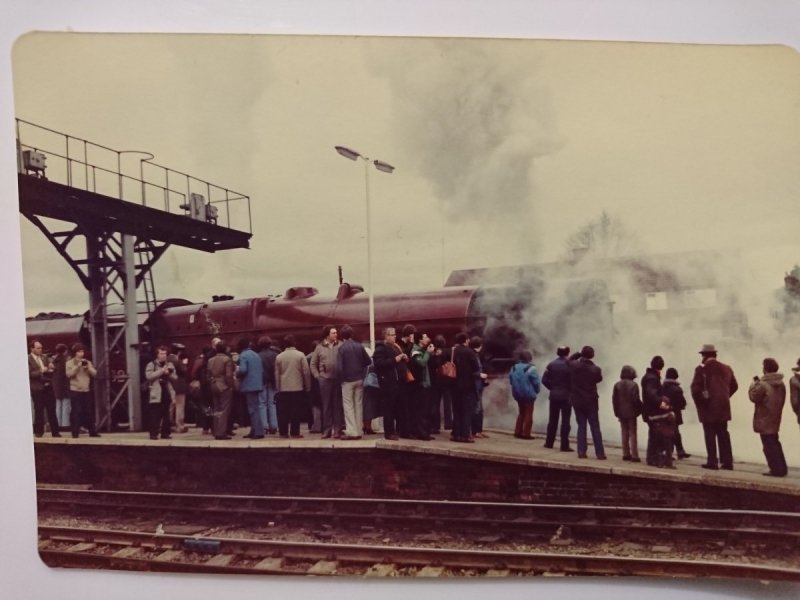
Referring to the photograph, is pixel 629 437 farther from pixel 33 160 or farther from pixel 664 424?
pixel 33 160

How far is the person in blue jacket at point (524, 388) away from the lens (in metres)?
3.59

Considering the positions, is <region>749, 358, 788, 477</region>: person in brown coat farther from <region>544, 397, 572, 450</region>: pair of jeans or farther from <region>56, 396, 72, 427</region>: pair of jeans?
<region>56, 396, 72, 427</region>: pair of jeans

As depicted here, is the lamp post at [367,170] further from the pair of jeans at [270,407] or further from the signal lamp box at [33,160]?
the signal lamp box at [33,160]

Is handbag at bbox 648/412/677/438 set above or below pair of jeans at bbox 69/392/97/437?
below

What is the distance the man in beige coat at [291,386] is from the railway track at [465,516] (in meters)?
0.46

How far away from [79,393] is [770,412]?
4.20 meters

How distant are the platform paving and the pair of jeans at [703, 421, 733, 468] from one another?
0.05 meters

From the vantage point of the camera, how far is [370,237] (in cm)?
353

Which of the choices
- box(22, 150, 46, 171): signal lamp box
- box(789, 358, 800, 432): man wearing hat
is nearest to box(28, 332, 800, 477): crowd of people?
box(789, 358, 800, 432): man wearing hat

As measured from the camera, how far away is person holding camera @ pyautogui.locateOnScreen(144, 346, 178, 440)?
12.2ft

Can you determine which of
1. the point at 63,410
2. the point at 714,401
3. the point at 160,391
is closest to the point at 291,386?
the point at 160,391

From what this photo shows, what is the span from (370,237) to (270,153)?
783 millimetres

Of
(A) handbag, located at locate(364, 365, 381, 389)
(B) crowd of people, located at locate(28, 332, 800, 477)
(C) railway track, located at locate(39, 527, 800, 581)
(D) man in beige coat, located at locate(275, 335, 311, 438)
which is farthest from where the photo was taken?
(D) man in beige coat, located at locate(275, 335, 311, 438)

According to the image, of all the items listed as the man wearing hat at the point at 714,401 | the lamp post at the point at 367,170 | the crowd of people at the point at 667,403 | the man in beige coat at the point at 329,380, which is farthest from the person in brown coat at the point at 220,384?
the man wearing hat at the point at 714,401
